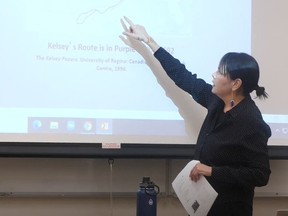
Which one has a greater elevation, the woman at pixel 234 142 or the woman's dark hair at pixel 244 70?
the woman's dark hair at pixel 244 70

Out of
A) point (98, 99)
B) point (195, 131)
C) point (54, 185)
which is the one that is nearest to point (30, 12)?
point (98, 99)

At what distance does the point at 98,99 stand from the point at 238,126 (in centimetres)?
81

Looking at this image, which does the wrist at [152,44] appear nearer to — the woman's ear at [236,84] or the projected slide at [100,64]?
the projected slide at [100,64]

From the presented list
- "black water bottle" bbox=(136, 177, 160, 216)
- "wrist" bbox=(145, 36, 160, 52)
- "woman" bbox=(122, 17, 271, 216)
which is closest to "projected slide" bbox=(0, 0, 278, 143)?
"wrist" bbox=(145, 36, 160, 52)

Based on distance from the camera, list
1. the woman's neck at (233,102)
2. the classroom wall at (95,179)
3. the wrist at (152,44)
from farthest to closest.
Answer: the classroom wall at (95,179) → the wrist at (152,44) → the woman's neck at (233,102)

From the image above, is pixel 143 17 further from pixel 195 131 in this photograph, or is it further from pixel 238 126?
pixel 238 126

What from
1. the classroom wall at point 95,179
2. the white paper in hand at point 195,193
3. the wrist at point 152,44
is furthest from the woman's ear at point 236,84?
the classroom wall at point 95,179

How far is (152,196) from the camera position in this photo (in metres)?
2.18

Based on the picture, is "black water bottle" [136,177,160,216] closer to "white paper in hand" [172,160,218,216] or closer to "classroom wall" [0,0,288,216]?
"classroom wall" [0,0,288,216]

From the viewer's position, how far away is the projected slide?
2.12m

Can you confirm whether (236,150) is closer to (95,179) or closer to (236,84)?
(236,84)

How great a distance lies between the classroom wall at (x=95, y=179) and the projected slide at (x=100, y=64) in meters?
0.19

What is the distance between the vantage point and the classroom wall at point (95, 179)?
2.27 metres

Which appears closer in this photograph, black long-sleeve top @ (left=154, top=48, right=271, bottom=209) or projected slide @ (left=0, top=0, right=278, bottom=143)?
black long-sleeve top @ (left=154, top=48, right=271, bottom=209)
